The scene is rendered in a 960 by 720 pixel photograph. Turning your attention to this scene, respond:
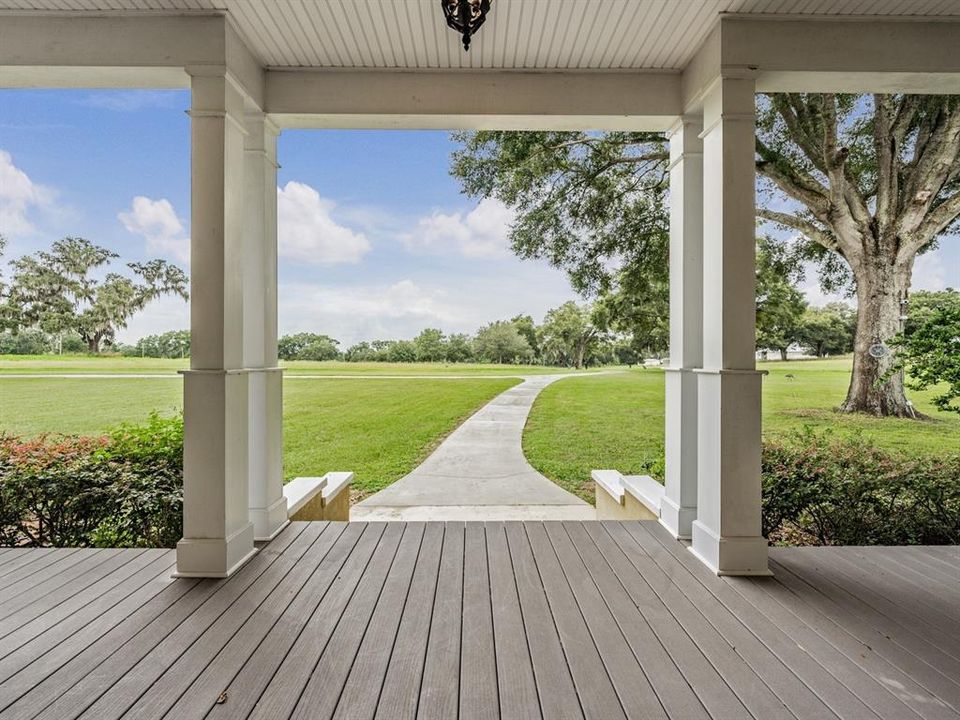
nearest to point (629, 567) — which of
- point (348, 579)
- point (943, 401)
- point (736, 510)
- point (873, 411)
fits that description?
point (736, 510)

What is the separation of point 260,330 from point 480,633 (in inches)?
85.9

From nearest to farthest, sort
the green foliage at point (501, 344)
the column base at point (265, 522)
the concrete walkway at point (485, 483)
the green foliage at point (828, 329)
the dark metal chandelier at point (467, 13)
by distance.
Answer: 1. the dark metal chandelier at point (467, 13)
2. the column base at point (265, 522)
3. the green foliage at point (828, 329)
4. the concrete walkway at point (485, 483)
5. the green foliage at point (501, 344)

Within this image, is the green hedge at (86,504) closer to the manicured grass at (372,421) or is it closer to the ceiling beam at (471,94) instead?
the ceiling beam at (471,94)

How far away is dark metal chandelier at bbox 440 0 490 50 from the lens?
181 cm

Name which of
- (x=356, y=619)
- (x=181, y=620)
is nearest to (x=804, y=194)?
(x=356, y=619)

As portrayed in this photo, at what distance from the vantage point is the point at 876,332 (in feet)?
15.6

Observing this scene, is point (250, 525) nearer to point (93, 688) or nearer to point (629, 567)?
point (93, 688)

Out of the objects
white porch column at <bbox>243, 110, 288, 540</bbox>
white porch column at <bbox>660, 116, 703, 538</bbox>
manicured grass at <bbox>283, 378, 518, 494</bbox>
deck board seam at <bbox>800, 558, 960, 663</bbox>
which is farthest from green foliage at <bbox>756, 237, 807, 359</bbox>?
white porch column at <bbox>243, 110, 288, 540</bbox>

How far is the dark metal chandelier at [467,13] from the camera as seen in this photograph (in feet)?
5.94

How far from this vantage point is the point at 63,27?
2.62 m

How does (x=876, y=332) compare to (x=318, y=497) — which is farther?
(x=876, y=332)

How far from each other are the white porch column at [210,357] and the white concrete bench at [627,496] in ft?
8.75

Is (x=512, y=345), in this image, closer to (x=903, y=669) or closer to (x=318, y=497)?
(x=318, y=497)

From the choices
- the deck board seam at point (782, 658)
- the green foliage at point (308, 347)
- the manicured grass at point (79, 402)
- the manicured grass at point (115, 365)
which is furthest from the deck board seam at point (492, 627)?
the green foliage at point (308, 347)
